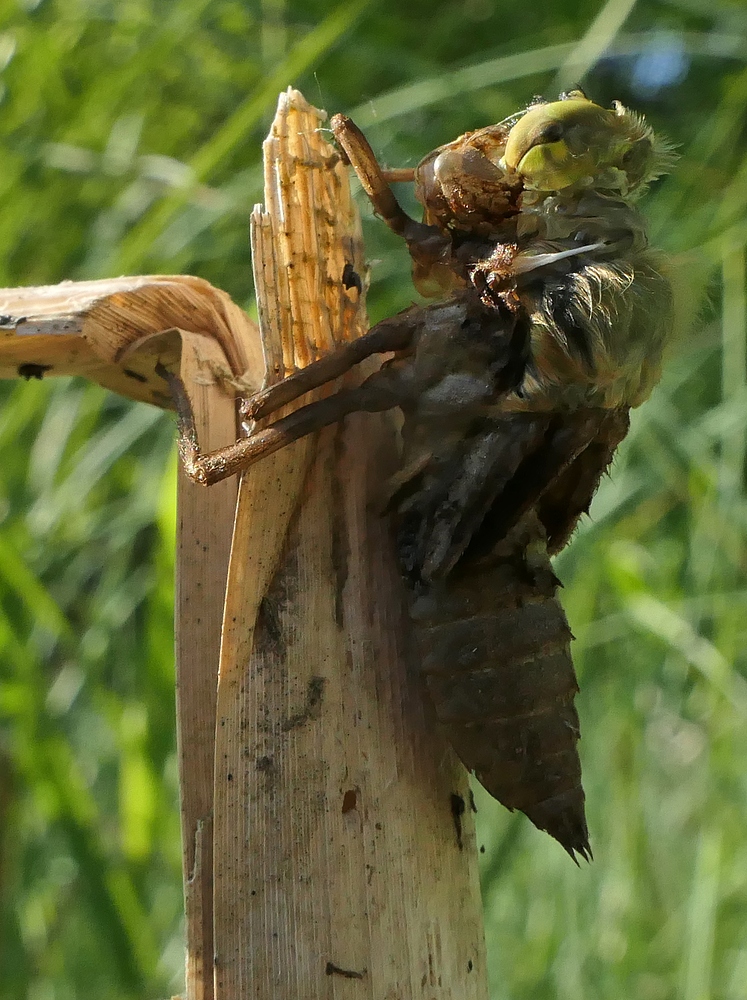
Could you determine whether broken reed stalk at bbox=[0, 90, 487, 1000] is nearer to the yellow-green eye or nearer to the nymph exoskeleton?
the nymph exoskeleton

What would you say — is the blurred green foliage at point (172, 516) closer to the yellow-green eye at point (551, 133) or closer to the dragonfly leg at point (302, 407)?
the dragonfly leg at point (302, 407)

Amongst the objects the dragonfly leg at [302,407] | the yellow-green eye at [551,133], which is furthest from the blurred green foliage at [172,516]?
the yellow-green eye at [551,133]

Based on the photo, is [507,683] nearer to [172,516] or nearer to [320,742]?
[320,742]

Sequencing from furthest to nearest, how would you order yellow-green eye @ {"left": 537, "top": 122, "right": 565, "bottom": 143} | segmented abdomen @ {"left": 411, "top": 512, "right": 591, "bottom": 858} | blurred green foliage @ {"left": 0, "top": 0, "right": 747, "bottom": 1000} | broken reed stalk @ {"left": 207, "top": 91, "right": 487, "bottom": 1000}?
blurred green foliage @ {"left": 0, "top": 0, "right": 747, "bottom": 1000} → yellow-green eye @ {"left": 537, "top": 122, "right": 565, "bottom": 143} → segmented abdomen @ {"left": 411, "top": 512, "right": 591, "bottom": 858} → broken reed stalk @ {"left": 207, "top": 91, "right": 487, "bottom": 1000}

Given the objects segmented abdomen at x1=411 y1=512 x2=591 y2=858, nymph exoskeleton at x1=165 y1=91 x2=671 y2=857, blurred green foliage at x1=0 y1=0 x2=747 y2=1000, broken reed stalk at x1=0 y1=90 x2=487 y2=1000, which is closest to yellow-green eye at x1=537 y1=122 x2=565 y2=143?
nymph exoskeleton at x1=165 y1=91 x2=671 y2=857

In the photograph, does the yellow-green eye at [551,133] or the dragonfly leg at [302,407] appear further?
the yellow-green eye at [551,133]

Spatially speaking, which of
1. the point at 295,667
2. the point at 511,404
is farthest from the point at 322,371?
the point at 295,667

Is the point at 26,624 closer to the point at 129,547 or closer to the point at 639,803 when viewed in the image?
the point at 129,547
